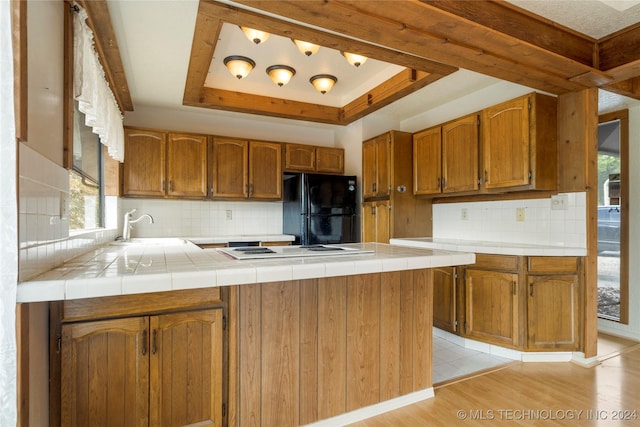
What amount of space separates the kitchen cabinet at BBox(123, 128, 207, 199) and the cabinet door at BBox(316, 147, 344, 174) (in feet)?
4.67

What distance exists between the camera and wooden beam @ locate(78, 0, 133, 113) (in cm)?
190

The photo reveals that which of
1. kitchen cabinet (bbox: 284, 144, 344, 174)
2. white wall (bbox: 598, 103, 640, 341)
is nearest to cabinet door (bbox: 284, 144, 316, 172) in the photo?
kitchen cabinet (bbox: 284, 144, 344, 174)

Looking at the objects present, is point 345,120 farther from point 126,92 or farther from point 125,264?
point 125,264

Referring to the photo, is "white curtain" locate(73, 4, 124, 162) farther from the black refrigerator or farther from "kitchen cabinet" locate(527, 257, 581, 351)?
"kitchen cabinet" locate(527, 257, 581, 351)

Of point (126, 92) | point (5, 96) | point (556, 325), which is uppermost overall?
point (126, 92)

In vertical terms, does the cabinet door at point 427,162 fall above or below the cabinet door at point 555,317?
above

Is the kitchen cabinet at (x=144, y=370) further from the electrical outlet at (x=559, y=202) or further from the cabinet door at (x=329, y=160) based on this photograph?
the cabinet door at (x=329, y=160)

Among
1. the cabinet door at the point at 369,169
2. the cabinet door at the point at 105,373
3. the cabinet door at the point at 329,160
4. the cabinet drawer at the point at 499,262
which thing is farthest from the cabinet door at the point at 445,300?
the cabinet door at the point at 105,373

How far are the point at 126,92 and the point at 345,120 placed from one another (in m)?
2.41

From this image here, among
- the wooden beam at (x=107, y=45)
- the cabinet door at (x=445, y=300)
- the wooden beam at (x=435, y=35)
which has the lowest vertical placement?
the cabinet door at (x=445, y=300)

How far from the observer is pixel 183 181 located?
3.79m

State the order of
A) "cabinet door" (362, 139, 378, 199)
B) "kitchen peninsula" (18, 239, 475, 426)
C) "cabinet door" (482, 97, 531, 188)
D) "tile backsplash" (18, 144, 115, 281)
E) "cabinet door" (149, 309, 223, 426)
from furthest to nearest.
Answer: "cabinet door" (362, 139, 378, 199), "cabinet door" (482, 97, 531, 188), "cabinet door" (149, 309, 223, 426), "kitchen peninsula" (18, 239, 475, 426), "tile backsplash" (18, 144, 115, 281)

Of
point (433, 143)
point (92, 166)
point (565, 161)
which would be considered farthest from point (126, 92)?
point (565, 161)

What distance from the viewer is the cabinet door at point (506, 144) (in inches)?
109
